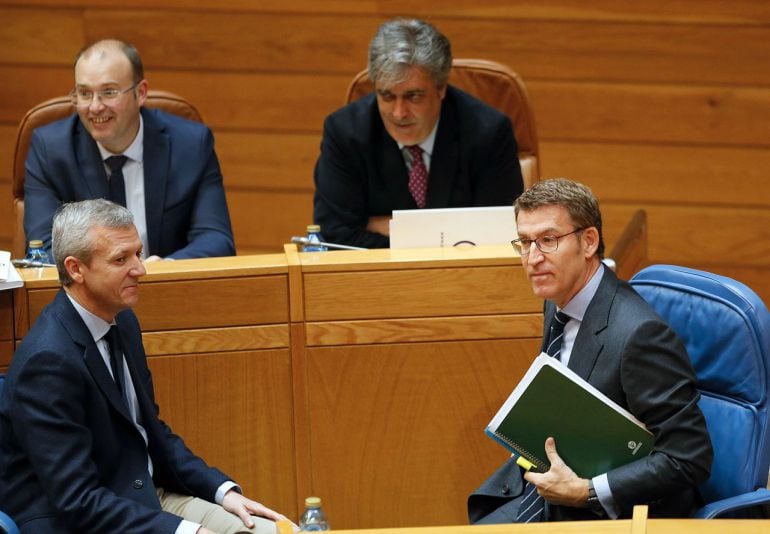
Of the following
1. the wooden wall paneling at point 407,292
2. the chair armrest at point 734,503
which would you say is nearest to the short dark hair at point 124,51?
the wooden wall paneling at point 407,292

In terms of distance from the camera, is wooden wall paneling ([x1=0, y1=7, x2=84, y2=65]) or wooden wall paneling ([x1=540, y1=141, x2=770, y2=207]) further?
wooden wall paneling ([x1=0, y1=7, x2=84, y2=65])

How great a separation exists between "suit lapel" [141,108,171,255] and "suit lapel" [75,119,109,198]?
0.14 metres

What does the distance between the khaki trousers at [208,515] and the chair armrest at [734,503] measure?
95 cm

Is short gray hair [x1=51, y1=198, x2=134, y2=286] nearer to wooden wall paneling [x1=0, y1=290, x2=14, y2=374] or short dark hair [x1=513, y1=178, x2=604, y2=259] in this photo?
wooden wall paneling [x1=0, y1=290, x2=14, y2=374]

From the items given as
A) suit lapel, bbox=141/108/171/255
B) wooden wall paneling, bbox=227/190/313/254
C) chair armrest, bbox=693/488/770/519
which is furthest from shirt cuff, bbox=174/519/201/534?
wooden wall paneling, bbox=227/190/313/254

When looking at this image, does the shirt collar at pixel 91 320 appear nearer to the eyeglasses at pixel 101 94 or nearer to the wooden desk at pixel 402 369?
the wooden desk at pixel 402 369

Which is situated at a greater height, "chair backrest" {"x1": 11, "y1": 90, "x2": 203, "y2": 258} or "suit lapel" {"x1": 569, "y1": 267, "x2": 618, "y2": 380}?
"chair backrest" {"x1": 11, "y1": 90, "x2": 203, "y2": 258}

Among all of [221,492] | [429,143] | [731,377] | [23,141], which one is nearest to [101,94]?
[23,141]

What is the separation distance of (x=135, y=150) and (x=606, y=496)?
2134mm

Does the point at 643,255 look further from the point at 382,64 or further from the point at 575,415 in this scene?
the point at 575,415

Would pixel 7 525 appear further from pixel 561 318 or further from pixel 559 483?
pixel 561 318

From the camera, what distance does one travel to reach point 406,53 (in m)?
3.91

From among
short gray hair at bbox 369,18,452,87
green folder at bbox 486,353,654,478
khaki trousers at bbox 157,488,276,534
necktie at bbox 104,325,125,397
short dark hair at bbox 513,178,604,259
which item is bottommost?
khaki trousers at bbox 157,488,276,534

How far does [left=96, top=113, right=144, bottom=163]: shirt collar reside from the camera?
3947 millimetres
